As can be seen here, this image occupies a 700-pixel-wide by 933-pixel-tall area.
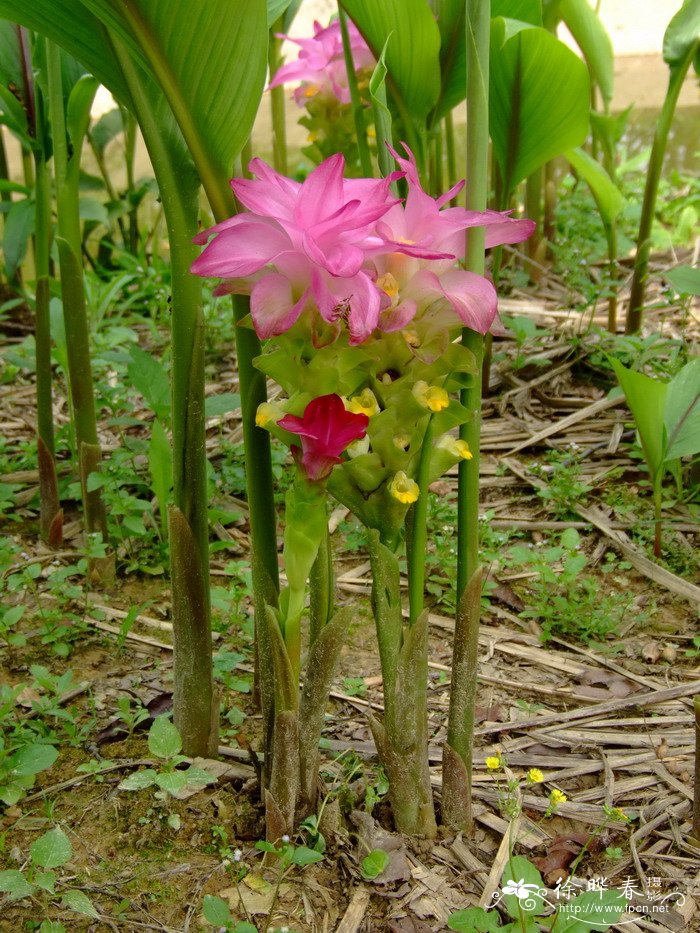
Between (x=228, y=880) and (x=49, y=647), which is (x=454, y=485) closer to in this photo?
(x=49, y=647)

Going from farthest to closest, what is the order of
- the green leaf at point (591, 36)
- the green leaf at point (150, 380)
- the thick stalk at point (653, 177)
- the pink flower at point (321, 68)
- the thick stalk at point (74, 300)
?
the green leaf at point (591, 36) < the thick stalk at point (653, 177) < the pink flower at point (321, 68) < the green leaf at point (150, 380) < the thick stalk at point (74, 300)

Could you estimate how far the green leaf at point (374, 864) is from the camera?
881mm

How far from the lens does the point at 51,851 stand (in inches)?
32.6

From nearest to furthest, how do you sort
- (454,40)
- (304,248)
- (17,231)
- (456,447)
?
(304,248)
(456,447)
(454,40)
(17,231)

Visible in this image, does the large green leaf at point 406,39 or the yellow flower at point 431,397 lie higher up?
the large green leaf at point 406,39

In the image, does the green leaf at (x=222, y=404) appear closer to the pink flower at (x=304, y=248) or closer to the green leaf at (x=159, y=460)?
the green leaf at (x=159, y=460)

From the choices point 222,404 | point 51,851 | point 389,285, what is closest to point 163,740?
point 51,851

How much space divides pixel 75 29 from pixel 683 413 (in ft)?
3.32

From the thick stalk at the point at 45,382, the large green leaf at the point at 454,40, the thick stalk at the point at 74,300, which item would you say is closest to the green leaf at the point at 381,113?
the large green leaf at the point at 454,40

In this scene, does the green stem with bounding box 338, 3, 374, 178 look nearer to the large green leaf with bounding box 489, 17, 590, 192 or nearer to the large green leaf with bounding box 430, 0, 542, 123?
the large green leaf with bounding box 430, 0, 542, 123

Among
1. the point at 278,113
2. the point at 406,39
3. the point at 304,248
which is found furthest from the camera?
the point at 278,113

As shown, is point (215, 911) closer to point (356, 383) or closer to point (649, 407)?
point (356, 383)

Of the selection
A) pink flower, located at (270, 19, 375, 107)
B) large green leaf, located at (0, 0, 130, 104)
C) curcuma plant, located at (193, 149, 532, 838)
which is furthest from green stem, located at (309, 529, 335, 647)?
pink flower, located at (270, 19, 375, 107)

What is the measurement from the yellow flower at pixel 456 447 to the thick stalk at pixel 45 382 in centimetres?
86
